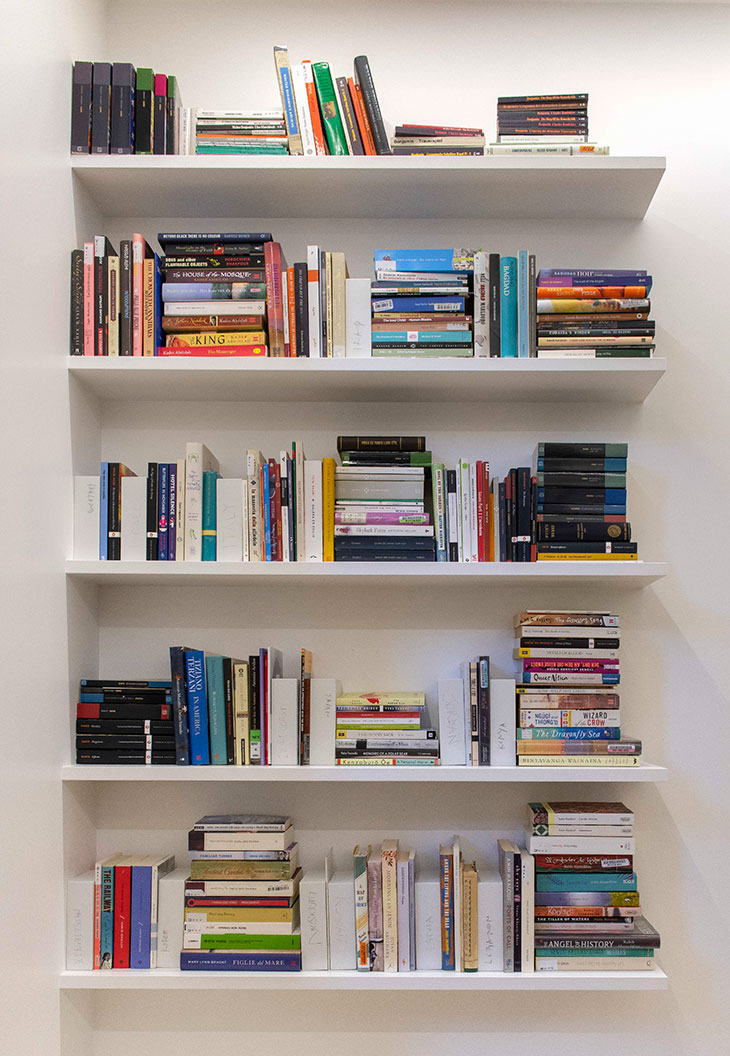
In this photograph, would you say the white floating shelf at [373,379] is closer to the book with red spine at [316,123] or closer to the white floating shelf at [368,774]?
the book with red spine at [316,123]

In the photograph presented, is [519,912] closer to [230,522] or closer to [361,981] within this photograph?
[361,981]

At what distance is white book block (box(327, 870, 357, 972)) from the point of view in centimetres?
204

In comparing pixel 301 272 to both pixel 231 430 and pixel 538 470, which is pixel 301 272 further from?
pixel 538 470

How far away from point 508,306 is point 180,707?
3.62ft

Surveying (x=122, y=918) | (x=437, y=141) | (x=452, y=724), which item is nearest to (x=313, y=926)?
(x=122, y=918)

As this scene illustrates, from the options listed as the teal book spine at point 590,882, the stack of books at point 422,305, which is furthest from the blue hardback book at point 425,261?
the teal book spine at point 590,882

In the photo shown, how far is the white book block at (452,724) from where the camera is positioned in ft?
6.80

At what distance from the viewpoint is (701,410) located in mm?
2338

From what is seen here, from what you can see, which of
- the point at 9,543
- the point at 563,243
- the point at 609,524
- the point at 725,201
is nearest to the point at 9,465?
the point at 9,543

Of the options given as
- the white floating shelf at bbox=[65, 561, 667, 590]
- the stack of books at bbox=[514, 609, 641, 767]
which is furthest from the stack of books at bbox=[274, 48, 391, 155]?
the stack of books at bbox=[514, 609, 641, 767]

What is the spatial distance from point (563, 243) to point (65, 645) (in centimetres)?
148

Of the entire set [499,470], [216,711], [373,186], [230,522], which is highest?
[373,186]

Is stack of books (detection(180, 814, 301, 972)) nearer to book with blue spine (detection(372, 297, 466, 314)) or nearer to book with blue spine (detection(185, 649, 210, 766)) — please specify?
book with blue spine (detection(185, 649, 210, 766))

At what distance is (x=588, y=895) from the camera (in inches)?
80.4
